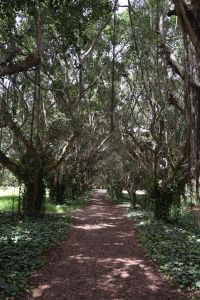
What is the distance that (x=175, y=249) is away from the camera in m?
9.24

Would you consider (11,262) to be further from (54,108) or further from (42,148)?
(54,108)

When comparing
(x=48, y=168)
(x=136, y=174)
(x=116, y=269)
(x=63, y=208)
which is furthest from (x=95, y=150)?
(x=116, y=269)

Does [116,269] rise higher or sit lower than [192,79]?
lower

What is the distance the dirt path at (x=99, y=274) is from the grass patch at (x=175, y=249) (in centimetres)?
27

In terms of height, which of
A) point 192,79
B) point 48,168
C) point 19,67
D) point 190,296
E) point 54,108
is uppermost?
point 54,108

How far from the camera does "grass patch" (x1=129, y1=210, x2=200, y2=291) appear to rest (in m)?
7.05

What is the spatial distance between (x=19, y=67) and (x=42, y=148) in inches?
327

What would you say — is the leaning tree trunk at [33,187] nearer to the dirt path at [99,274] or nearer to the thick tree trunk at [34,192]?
A: the thick tree trunk at [34,192]

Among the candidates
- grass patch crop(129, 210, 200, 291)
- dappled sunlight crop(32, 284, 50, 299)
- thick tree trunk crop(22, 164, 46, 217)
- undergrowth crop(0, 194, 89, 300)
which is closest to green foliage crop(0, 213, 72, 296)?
undergrowth crop(0, 194, 89, 300)

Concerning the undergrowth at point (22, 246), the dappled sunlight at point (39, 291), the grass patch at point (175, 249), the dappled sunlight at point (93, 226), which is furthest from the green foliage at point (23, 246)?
the grass patch at point (175, 249)

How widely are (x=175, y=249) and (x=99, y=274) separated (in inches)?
98.9

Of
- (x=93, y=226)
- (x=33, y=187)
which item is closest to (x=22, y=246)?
(x=93, y=226)

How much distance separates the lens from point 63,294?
6.28 metres

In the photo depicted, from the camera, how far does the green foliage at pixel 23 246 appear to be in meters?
6.64
